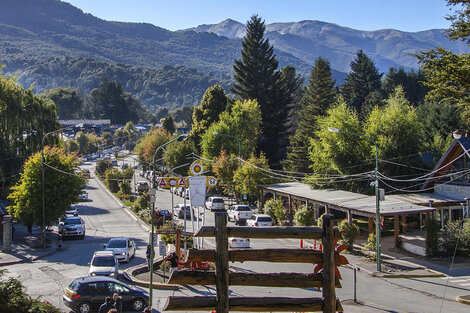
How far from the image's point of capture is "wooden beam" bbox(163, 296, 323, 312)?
6758mm

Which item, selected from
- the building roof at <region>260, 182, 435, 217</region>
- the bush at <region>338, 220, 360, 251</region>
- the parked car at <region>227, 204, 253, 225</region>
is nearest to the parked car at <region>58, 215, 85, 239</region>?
the parked car at <region>227, 204, 253, 225</region>

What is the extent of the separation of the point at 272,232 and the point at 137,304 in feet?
46.5

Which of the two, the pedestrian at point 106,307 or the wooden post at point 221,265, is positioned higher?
the wooden post at point 221,265

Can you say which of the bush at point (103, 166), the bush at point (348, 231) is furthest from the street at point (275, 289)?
the bush at point (103, 166)

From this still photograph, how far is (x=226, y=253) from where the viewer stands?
22.1 feet

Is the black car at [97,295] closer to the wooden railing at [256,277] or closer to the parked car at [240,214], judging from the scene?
the wooden railing at [256,277]

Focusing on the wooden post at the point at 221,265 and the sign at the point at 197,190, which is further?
the sign at the point at 197,190

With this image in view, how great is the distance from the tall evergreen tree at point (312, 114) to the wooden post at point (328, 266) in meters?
57.4

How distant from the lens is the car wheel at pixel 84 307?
19.1 meters

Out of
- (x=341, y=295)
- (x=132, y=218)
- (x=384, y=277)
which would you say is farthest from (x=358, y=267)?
(x=132, y=218)

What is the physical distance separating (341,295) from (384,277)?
20.0ft

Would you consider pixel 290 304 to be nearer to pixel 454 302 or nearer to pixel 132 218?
pixel 454 302

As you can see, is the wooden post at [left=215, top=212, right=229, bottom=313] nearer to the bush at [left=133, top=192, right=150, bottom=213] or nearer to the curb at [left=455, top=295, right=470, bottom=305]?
the curb at [left=455, top=295, right=470, bottom=305]

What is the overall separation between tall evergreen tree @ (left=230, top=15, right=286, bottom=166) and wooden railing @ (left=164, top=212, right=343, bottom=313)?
2672 inches
